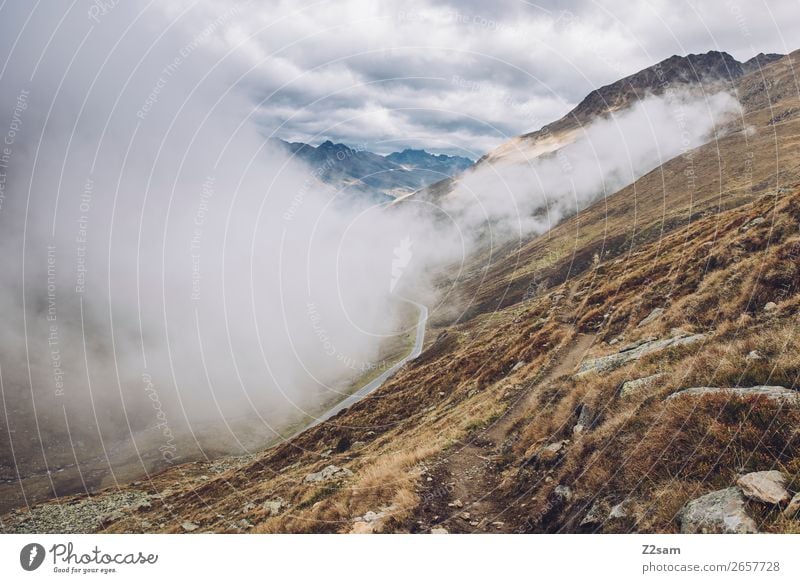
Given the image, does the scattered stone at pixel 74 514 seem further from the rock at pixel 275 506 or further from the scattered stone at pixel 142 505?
the rock at pixel 275 506

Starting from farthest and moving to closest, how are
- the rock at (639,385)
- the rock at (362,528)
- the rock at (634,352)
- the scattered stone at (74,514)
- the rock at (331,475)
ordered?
the scattered stone at (74,514)
the rock at (331,475)
the rock at (634,352)
the rock at (639,385)
the rock at (362,528)

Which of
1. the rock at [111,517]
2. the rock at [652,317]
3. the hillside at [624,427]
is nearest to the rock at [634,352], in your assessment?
Result: the hillside at [624,427]

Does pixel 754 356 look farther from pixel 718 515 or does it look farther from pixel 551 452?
pixel 551 452

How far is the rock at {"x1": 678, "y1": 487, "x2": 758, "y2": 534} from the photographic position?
641 centimetres

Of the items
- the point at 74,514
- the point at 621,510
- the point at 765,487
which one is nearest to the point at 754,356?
the point at 765,487

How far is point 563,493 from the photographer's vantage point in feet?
31.2

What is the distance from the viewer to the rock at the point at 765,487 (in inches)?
244

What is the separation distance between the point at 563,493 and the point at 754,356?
18.3 ft

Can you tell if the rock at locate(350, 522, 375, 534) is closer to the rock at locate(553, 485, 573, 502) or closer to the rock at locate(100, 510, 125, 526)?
the rock at locate(553, 485, 573, 502)

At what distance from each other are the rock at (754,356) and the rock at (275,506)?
1874cm

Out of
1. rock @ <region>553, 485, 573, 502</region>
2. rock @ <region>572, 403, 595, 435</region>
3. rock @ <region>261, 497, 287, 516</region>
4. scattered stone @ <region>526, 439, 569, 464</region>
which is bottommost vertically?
rock @ <region>261, 497, 287, 516</region>

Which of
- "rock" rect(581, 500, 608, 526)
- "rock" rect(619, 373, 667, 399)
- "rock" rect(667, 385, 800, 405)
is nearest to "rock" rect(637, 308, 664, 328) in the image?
"rock" rect(619, 373, 667, 399)

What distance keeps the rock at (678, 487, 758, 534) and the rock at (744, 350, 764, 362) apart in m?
3.93
